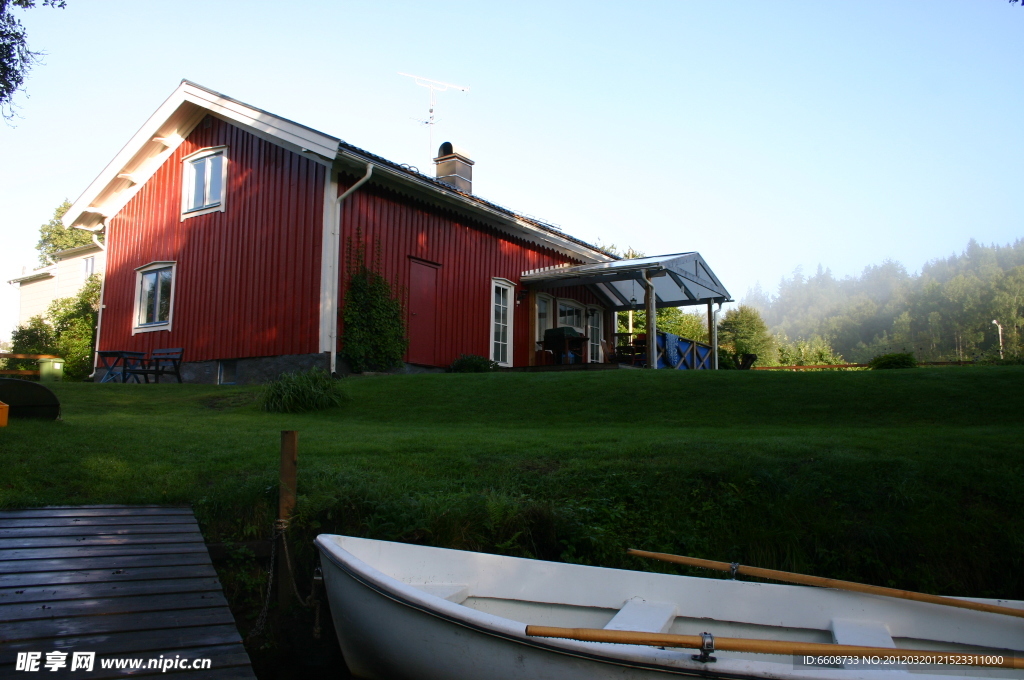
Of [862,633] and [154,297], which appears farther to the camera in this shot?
[154,297]

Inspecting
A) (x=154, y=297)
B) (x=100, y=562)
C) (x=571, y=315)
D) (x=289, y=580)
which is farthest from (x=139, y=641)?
(x=571, y=315)

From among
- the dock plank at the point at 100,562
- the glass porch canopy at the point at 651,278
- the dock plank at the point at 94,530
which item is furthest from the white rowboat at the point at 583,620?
the glass porch canopy at the point at 651,278

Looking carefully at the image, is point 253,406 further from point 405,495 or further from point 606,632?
point 606,632

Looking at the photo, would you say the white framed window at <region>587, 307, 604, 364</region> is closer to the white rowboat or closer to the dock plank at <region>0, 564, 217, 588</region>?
the white rowboat

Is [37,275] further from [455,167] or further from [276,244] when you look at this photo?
[276,244]

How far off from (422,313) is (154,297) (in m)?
6.11

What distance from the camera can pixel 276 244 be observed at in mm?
13617

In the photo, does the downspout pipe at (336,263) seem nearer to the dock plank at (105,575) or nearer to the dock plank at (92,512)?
the dock plank at (92,512)

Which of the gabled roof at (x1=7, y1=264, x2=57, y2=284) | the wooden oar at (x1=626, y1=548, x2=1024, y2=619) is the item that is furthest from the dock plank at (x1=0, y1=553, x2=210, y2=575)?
the gabled roof at (x1=7, y1=264, x2=57, y2=284)

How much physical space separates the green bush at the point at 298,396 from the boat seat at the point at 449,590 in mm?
6193

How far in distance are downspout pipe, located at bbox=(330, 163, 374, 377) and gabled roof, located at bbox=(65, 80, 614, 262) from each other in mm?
407

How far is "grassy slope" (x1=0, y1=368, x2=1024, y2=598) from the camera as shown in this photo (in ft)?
16.3

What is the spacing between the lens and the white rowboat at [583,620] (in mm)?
3158

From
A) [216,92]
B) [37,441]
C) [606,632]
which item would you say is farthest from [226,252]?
[606,632]
